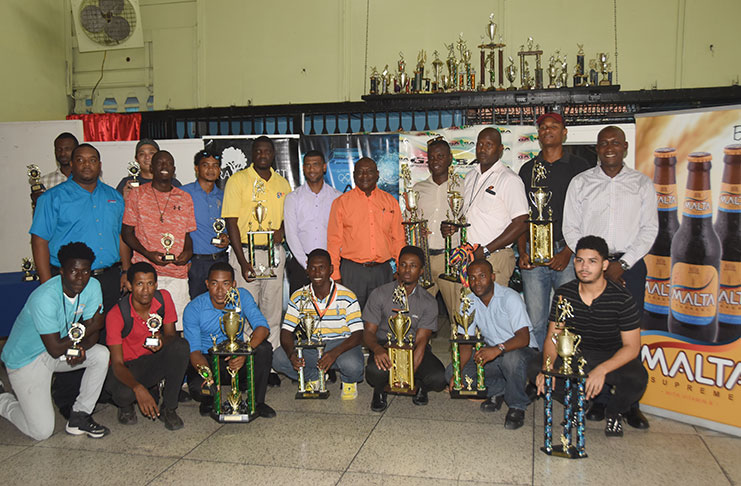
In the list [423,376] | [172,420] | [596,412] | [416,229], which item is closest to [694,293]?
[596,412]

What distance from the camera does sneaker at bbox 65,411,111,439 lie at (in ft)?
12.6

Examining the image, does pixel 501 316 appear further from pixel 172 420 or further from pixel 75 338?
pixel 75 338

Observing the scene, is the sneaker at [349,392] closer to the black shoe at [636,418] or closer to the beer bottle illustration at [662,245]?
Answer: the black shoe at [636,418]

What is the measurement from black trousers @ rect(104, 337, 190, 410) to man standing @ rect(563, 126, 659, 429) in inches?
110

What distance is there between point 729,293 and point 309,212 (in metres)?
3.13

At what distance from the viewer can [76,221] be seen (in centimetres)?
432

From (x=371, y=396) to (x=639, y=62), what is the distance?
706 centimetres

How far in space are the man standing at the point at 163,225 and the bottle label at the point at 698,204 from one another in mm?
3635

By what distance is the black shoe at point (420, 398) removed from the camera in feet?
14.3

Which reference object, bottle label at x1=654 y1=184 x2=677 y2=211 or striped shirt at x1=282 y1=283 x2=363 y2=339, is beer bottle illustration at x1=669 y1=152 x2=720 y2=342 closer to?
bottle label at x1=654 y1=184 x2=677 y2=211

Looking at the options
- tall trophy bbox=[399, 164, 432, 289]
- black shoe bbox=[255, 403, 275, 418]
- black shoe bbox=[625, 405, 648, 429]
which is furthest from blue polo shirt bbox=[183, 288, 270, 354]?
black shoe bbox=[625, 405, 648, 429]

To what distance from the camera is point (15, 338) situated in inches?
150

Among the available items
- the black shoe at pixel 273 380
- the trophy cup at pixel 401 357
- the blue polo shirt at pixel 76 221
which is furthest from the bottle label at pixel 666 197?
the blue polo shirt at pixel 76 221

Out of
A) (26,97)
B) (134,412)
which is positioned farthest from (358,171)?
(26,97)
